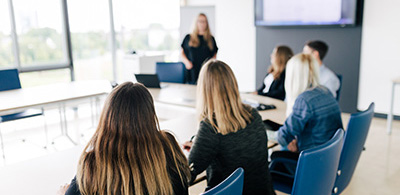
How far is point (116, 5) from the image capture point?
7238 millimetres

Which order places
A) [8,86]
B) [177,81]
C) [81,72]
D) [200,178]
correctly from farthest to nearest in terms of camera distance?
[81,72] → [177,81] → [8,86] → [200,178]

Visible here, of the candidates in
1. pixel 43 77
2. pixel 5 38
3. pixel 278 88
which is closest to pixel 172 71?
pixel 278 88

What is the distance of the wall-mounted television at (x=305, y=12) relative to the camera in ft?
18.0

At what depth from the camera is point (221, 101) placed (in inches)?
73.0

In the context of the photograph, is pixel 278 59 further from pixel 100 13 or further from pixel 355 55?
pixel 100 13

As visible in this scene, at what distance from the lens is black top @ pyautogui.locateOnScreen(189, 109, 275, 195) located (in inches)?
71.8

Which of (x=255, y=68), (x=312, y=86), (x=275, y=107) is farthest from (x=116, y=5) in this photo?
(x=312, y=86)

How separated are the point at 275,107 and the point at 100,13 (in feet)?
16.1

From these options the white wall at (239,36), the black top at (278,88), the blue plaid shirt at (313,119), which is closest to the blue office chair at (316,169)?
the blue plaid shirt at (313,119)

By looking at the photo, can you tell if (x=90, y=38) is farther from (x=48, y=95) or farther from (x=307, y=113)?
(x=307, y=113)

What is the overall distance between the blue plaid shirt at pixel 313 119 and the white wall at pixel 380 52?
11.6ft

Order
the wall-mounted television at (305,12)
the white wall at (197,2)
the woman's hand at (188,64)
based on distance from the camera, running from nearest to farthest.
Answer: the woman's hand at (188,64) < the wall-mounted television at (305,12) < the white wall at (197,2)

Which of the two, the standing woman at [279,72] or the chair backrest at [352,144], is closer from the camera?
the chair backrest at [352,144]

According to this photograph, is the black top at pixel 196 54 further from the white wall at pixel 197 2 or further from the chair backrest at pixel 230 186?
the chair backrest at pixel 230 186
